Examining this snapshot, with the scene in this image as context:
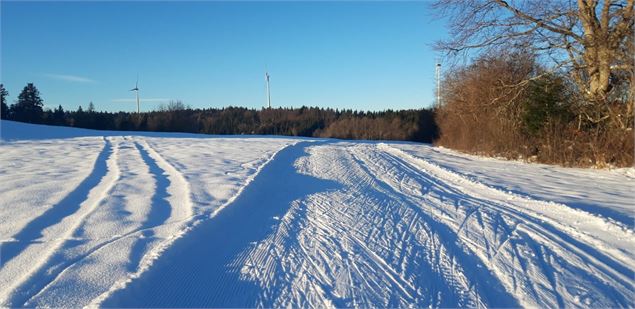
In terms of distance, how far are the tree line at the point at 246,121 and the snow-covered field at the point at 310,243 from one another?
36.3m

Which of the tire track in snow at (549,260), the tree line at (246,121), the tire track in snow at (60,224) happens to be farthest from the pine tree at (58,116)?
the tire track in snow at (549,260)

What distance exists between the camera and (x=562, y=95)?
15.8m

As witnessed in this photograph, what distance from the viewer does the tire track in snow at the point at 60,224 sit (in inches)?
149

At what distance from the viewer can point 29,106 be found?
194 ft

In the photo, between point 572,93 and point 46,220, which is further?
point 572,93

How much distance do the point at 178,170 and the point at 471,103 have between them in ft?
51.9

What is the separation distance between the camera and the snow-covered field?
13.0 feet

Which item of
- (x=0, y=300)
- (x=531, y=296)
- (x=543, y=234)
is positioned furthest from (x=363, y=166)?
(x=0, y=300)

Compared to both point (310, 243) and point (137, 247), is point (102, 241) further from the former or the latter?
point (310, 243)

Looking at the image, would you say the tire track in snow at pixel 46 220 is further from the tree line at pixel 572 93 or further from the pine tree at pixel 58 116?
the pine tree at pixel 58 116

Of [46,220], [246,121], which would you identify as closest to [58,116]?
[246,121]

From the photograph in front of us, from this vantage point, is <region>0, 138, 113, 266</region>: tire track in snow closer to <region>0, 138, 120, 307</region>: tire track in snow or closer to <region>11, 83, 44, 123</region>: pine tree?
<region>0, 138, 120, 307</region>: tire track in snow

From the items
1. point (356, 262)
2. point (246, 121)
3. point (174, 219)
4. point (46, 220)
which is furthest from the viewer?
point (246, 121)

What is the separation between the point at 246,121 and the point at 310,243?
3283 inches
